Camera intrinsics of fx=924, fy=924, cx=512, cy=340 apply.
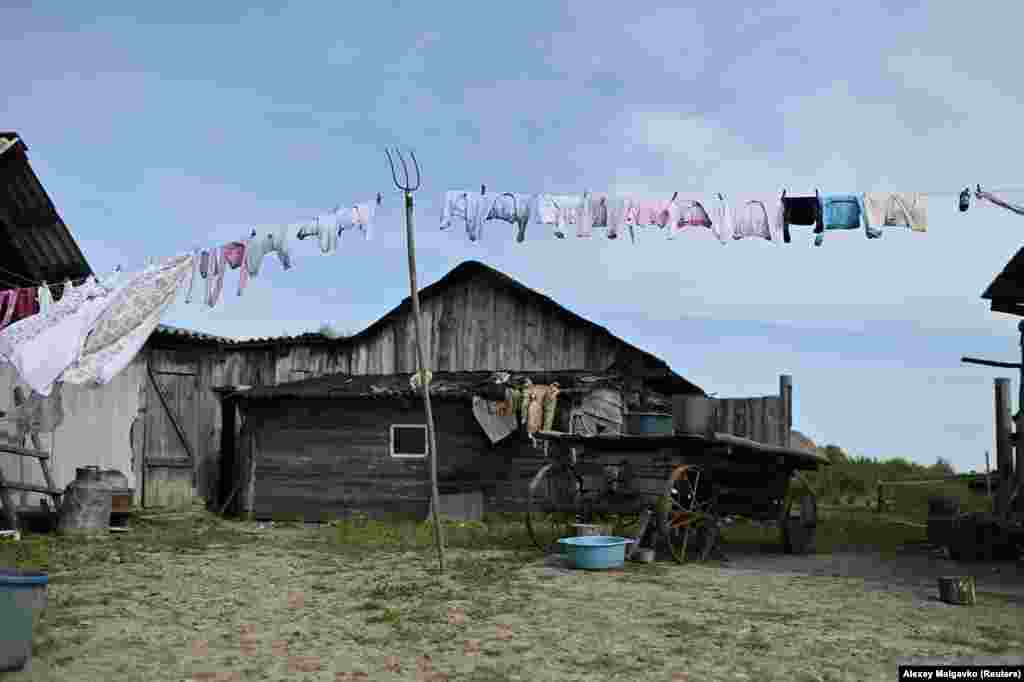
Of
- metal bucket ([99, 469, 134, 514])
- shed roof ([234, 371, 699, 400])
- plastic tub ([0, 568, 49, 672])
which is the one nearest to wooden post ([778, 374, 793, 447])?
shed roof ([234, 371, 699, 400])

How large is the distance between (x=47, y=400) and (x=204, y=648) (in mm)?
10672

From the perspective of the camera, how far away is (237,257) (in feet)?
50.1

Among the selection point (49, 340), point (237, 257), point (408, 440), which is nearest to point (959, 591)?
point (237, 257)

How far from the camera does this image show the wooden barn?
1900cm

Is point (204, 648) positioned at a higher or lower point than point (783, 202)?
lower

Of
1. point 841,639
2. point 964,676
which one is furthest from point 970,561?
point 964,676

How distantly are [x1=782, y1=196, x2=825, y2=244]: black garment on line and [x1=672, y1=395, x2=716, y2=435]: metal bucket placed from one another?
9.52 ft

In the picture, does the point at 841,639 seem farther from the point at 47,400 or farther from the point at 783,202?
the point at 47,400

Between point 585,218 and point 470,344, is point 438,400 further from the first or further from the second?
point 585,218

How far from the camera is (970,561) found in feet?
45.5

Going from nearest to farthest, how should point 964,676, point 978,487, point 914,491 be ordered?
1. point 964,676
2. point 978,487
3. point 914,491

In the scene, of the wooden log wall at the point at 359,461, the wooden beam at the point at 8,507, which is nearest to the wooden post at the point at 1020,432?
the wooden log wall at the point at 359,461

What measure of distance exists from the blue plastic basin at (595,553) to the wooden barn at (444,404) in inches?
254

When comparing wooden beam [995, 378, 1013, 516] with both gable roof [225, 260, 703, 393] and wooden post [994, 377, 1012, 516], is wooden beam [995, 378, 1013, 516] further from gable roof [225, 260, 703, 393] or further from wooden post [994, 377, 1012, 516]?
gable roof [225, 260, 703, 393]
